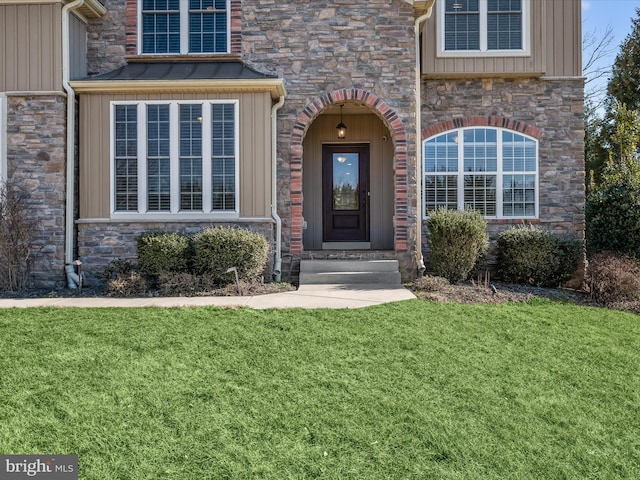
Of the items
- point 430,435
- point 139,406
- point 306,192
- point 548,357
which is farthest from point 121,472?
point 306,192

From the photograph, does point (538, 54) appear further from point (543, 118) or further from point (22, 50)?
point (22, 50)

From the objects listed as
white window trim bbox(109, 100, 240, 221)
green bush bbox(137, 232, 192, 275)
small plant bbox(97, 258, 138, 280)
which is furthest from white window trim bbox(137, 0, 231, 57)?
small plant bbox(97, 258, 138, 280)

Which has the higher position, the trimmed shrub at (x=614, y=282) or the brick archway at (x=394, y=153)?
the brick archway at (x=394, y=153)

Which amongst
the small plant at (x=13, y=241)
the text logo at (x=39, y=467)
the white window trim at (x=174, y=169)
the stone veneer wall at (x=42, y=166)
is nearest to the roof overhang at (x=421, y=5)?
the white window trim at (x=174, y=169)

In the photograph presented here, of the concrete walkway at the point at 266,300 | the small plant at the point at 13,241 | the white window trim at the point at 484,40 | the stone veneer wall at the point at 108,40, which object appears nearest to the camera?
the concrete walkway at the point at 266,300

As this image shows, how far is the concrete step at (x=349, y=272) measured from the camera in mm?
7762

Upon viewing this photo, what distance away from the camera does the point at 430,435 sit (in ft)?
10.0

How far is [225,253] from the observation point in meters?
7.14

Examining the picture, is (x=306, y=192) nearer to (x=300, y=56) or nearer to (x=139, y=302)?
→ (x=300, y=56)

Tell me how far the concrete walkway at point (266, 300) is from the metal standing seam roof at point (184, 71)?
377cm

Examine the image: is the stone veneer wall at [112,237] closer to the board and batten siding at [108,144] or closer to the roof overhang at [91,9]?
the board and batten siding at [108,144]

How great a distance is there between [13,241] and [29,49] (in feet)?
10.7

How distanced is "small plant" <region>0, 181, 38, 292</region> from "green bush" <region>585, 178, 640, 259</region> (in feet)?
32.7

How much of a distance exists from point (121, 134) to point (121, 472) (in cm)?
655
